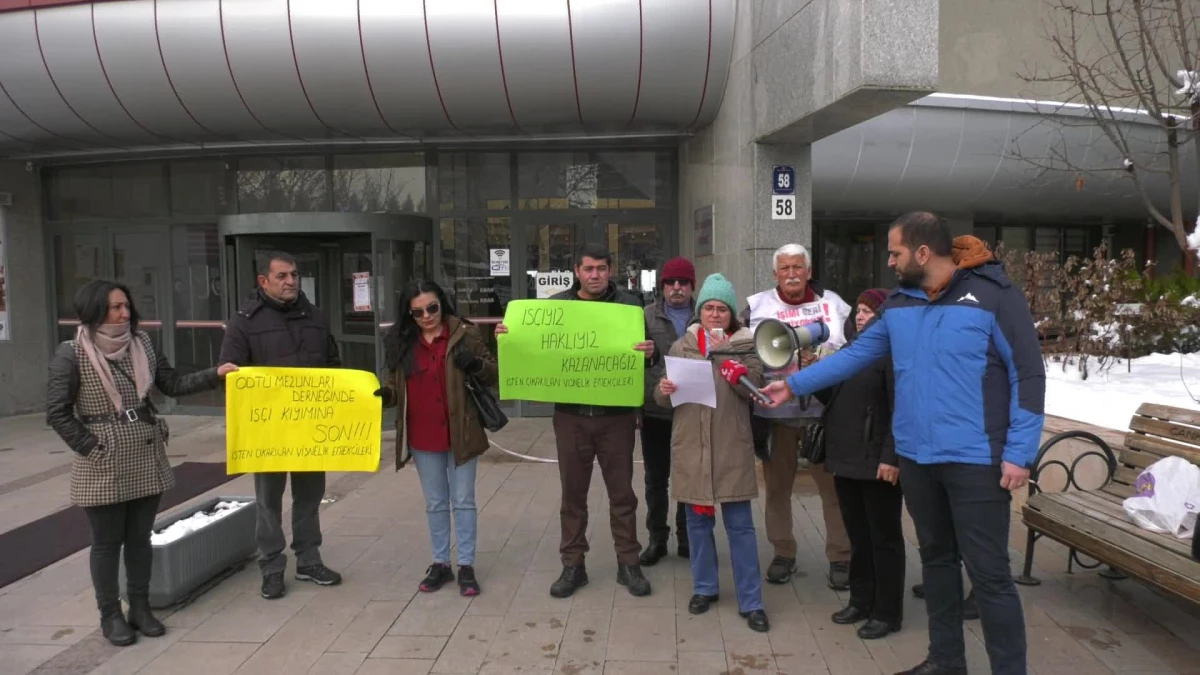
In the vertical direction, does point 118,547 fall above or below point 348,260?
below

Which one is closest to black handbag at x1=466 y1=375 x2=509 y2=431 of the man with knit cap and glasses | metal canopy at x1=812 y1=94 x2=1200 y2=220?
the man with knit cap and glasses

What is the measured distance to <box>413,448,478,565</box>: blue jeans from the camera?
4.54 meters

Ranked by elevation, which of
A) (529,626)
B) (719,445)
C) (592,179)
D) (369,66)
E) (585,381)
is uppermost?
(369,66)

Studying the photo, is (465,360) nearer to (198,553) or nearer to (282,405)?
(282,405)

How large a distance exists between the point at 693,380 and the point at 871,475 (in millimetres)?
988

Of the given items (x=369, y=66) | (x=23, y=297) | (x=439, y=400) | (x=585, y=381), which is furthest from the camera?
(x=23, y=297)

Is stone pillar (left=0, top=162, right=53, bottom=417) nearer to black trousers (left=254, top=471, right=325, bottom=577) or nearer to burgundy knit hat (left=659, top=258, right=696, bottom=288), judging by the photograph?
black trousers (left=254, top=471, right=325, bottom=577)

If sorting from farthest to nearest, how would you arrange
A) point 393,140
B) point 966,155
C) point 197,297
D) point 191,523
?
point 197,297 → point 966,155 → point 393,140 → point 191,523

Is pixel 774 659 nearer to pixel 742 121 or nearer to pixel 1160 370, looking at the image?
pixel 742 121

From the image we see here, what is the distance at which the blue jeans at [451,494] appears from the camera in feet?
14.9

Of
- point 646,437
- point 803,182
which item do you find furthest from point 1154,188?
point 646,437

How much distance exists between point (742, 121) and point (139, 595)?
6.12 metres

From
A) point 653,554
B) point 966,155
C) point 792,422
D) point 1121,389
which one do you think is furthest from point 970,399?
point 966,155

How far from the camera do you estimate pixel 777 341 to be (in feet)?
12.4
